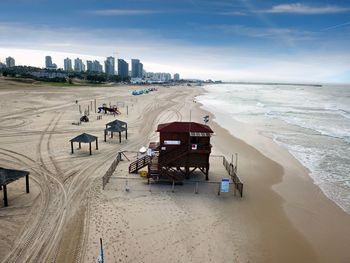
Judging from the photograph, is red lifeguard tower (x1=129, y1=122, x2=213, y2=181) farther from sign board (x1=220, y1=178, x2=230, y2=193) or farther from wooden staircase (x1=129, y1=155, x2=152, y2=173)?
sign board (x1=220, y1=178, x2=230, y2=193)

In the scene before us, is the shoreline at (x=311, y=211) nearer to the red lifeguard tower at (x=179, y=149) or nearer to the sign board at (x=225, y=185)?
the sign board at (x=225, y=185)

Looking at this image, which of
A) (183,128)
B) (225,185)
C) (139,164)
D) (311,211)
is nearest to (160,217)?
(225,185)

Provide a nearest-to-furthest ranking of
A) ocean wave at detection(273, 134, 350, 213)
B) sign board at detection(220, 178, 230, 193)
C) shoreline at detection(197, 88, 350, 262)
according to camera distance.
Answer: shoreline at detection(197, 88, 350, 262), sign board at detection(220, 178, 230, 193), ocean wave at detection(273, 134, 350, 213)

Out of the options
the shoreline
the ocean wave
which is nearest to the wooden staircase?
the shoreline

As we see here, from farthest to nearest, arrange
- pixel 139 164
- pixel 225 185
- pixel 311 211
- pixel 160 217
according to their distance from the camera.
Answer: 1. pixel 139 164
2. pixel 225 185
3. pixel 311 211
4. pixel 160 217

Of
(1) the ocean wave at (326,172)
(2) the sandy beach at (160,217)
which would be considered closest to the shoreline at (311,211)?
(2) the sandy beach at (160,217)

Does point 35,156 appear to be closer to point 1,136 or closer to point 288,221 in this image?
point 1,136

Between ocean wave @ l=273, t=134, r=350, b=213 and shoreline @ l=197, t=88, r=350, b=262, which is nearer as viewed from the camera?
shoreline @ l=197, t=88, r=350, b=262

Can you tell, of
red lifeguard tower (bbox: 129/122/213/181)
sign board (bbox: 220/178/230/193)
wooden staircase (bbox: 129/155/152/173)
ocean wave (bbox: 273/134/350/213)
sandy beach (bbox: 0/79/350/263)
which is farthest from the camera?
wooden staircase (bbox: 129/155/152/173)

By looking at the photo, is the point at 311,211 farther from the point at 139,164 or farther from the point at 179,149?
the point at 139,164

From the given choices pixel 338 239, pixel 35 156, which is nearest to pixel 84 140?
pixel 35 156
